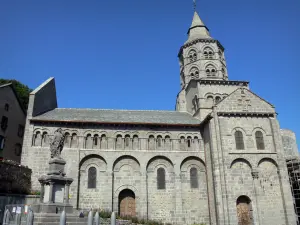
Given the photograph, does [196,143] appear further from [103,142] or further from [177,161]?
[103,142]

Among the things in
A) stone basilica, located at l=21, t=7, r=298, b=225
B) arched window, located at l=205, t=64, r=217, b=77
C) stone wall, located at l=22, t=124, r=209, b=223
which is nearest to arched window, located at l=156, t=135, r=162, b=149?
stone basilica, located at l=21, t=7, r=298, b=225

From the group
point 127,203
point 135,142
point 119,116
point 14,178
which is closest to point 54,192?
point 14,178

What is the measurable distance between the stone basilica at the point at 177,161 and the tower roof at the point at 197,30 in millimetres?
13061

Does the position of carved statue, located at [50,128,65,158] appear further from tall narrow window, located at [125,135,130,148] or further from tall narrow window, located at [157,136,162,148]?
tall narrow window, located at [157,136,162,148]

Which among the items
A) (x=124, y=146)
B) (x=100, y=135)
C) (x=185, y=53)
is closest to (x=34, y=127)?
(x=100, y=135)

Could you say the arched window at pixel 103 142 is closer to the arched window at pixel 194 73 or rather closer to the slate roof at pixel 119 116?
the slate roof at pixel 119 116

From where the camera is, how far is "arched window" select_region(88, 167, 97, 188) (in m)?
25.2

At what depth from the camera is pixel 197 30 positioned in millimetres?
37750

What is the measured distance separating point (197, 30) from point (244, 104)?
51.4ft

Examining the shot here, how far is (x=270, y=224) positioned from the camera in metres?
22.8

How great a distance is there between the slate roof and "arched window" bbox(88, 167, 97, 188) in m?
4.75

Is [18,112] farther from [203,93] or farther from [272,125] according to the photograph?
[272,125]

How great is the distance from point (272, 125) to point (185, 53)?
15.4 metres

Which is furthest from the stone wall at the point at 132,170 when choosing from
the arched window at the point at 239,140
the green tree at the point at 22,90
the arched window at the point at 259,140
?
the green tree at the point at 22,90
